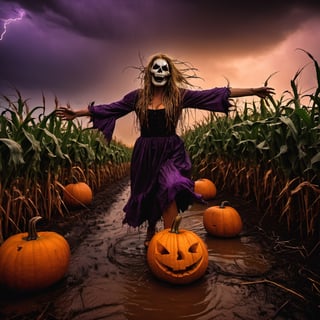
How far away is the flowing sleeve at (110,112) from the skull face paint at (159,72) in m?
0.34

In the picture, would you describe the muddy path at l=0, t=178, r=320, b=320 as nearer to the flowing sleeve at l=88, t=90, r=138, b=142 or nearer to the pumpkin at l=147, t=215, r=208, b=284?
the pumpkin at l=147, t=215, r=208, b=284

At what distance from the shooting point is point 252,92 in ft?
9.28

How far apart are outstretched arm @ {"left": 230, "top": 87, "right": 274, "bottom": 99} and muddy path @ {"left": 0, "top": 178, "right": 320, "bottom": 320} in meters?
1.60

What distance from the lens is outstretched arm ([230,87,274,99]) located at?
2771mm

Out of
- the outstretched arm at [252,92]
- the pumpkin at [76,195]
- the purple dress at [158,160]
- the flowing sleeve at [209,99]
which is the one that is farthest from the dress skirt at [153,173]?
the pumpkin at [76,195]

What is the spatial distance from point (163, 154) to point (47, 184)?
2113 mm

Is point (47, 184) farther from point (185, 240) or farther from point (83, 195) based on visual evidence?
point (185, 240)

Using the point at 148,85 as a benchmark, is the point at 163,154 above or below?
below

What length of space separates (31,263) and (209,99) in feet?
7.33

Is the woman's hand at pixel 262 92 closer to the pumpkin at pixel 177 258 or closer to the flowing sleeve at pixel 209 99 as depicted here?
the flowing sleeve at pixel 209 99

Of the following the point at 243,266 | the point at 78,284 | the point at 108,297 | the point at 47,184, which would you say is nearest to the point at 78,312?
the point at 108,297

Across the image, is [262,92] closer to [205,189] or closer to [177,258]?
[177,258]

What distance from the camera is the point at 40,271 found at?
6.56 ft

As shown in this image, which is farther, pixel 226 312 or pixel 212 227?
pixel 212 227
